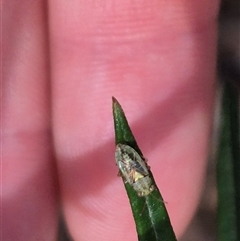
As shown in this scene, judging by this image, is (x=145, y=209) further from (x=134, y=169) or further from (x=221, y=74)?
(x=221, y=74)

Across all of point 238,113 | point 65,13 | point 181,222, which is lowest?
point 181,222

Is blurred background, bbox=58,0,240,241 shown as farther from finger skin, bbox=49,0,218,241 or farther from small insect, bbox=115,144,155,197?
small insect, bbox=115,144,155,197

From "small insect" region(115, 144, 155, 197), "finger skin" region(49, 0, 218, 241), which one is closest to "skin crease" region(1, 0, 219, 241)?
"finger skin" region(49, 0, 218, 241)

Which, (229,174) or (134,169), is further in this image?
(229,174)

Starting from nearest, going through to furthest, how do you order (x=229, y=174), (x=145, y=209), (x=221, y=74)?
(x=145, y=209), (x=229, y=174), (x=221, y=74)

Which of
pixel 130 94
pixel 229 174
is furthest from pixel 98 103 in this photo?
pixel 229 174

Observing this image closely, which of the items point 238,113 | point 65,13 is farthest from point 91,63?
point 238,113

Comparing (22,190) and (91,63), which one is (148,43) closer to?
(91,63)
